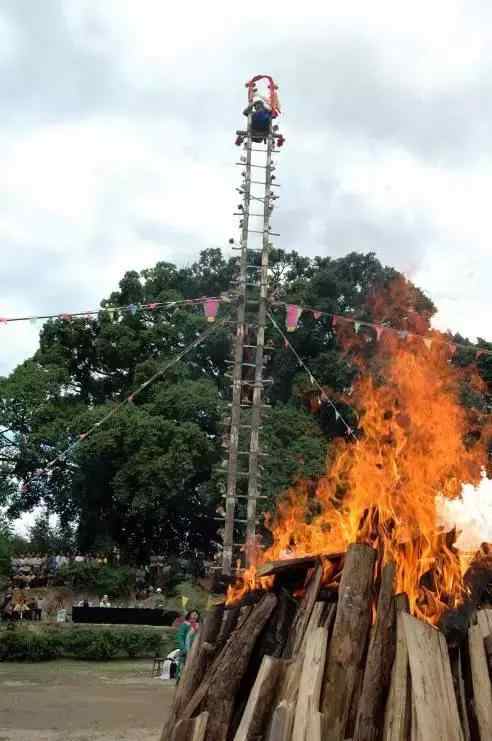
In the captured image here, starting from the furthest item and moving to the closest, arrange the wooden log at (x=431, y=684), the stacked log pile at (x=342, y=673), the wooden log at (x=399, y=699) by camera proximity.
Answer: the stacked log pile at (x=342, y=673) → the wooden log at (x=399, y=699) → the wooden log at (x=431, y=684)

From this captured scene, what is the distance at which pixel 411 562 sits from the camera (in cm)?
577

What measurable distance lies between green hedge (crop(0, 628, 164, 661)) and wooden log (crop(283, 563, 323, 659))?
16038 mm

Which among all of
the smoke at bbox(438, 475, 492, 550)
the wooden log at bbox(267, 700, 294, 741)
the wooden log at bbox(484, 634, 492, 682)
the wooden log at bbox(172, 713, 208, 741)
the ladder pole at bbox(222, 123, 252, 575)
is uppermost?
the ladder pole at bbox(222, 123, 252, 575)

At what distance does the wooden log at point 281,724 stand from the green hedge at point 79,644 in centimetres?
1665

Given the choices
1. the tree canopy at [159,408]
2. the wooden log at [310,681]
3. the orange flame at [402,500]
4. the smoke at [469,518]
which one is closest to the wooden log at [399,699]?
the wooden log at [310,681]

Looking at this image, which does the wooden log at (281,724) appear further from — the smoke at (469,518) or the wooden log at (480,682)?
the smoke at (469,518)

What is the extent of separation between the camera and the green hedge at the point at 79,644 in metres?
19.8

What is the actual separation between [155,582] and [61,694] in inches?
738

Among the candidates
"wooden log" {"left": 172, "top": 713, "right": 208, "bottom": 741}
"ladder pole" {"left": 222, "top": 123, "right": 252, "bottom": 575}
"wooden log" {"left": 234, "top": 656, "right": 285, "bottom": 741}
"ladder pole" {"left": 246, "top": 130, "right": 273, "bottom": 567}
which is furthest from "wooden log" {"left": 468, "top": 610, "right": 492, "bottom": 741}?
"ladder pole" {"left": 246, "top": 130, "right": 273, "bottom": 567}

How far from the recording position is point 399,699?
4680 millimetres

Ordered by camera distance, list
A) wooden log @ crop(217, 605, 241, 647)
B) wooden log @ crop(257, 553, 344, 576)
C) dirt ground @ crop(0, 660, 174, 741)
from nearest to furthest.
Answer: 1. wooden log @ crop(257, 553, 344, 576)
2. wooden log @ crop(217, 605, 241, 647)
3. dirt ground @ crop(0, 660, 174, 741)

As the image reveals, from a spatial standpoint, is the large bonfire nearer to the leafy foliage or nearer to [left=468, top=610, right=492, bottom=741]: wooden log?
[left=468, top=610, right=492, bottom=741]: wooden log

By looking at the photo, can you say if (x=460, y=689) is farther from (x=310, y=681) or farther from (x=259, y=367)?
(x=259, y=367)

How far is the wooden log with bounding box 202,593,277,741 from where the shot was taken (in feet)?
17.5
